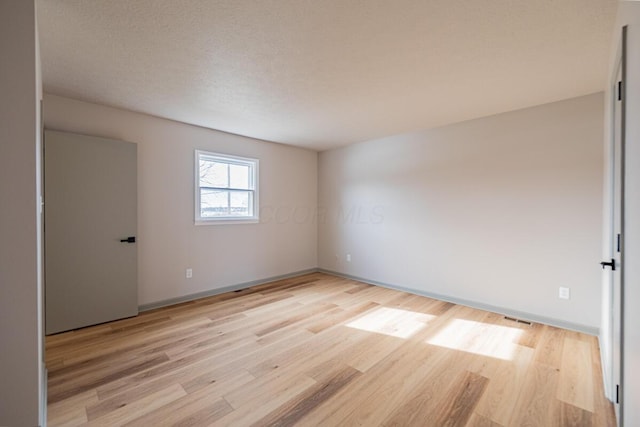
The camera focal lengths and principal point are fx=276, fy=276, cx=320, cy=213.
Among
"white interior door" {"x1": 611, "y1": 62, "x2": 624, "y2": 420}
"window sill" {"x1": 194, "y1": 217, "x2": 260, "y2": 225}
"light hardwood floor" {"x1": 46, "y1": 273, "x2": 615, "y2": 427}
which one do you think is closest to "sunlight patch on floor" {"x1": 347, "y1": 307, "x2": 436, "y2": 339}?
"light hardwood floor" {"x1": 46, "y1": 273, "x2": 615, "y2": 427}

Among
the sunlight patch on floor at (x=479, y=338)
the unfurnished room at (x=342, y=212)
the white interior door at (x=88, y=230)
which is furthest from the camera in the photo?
the white interior door at (x=88, y=230)

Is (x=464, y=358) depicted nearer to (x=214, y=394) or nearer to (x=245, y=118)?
(x=214, y=394)

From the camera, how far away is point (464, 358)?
2.44 m

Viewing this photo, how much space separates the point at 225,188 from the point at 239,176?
1.12 feet

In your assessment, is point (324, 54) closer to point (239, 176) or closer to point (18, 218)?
point (18, 218)

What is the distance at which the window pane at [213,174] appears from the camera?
415cm

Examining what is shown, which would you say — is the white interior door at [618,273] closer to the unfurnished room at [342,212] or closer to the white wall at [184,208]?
the unfurnished room at [342,212]

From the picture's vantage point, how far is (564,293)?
3025mm

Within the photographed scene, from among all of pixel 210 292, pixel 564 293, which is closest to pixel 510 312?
pixel 564 293

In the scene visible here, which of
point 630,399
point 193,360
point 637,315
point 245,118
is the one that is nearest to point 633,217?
point 637,315

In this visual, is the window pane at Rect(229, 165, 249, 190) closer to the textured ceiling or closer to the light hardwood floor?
the textured ceiling

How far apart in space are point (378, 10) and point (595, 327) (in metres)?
3.67

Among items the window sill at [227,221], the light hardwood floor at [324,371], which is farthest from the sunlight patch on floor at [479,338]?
the window sill at [227,221]

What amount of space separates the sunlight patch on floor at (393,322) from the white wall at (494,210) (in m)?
0.85
